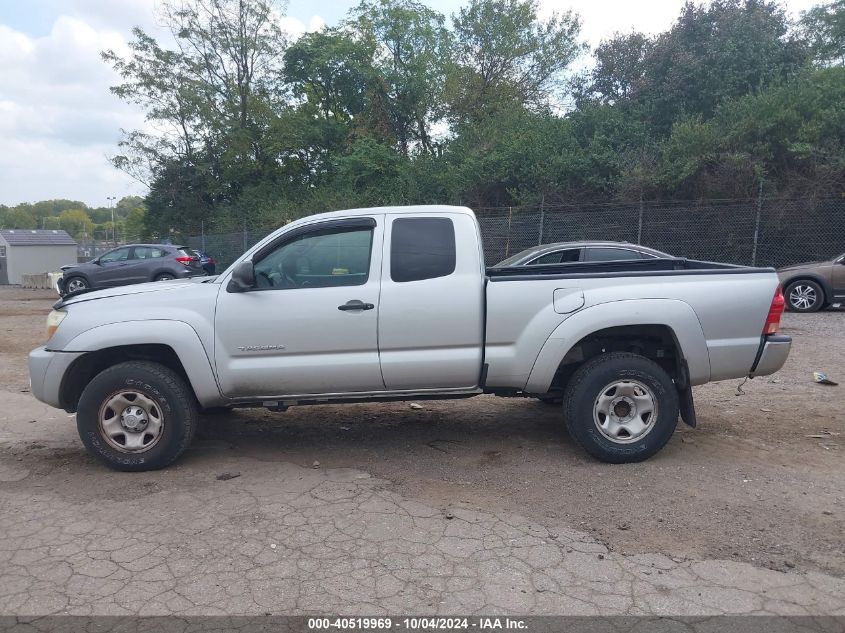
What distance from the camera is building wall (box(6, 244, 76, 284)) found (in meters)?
31.0

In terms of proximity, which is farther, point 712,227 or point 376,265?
point 712,227

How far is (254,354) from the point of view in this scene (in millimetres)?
4984

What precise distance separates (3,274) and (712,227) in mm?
30233

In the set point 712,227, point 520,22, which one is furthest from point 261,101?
point 712,227

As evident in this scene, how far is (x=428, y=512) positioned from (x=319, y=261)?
2052mm

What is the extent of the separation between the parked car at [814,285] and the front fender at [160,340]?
12.1 m

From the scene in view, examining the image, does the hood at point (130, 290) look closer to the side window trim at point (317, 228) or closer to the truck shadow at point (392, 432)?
the side window trim at point (317, 228)

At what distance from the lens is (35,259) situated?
104ft

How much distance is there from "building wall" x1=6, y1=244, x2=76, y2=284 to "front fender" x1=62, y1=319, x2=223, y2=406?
3007cm

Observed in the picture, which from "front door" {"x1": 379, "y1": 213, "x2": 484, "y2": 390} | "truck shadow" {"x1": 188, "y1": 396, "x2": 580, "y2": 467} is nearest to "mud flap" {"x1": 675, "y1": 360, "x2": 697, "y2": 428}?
"truck shadow" {"x1": 188, "y1": 396, "x2": 580, "y2": 467}

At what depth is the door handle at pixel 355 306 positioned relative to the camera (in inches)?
194

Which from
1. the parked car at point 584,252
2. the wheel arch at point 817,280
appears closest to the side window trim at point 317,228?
the parked car at point 584,252

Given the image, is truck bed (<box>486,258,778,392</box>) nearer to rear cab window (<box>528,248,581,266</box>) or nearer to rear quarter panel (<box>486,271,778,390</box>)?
rear quarter panel (<box>486,271,778,390</box>)

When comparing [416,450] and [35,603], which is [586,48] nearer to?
[416,450]
